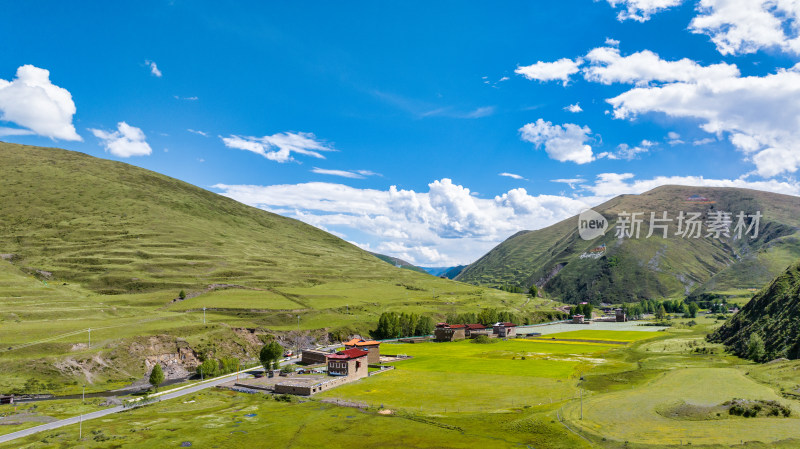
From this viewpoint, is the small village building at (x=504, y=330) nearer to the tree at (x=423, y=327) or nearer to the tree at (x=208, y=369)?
the tree at (x=423, y=327)

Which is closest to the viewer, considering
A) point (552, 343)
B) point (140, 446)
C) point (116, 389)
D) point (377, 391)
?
point (140, 446)

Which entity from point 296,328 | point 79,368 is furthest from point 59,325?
point 296,328

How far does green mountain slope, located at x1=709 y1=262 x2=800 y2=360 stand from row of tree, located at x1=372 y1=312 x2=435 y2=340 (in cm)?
10731

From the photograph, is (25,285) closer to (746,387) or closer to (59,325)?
(59,325)

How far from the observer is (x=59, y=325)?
130875 millimetres

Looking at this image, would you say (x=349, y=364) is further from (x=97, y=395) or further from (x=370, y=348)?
(x=97, y=395)

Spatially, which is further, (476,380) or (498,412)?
(476,380)

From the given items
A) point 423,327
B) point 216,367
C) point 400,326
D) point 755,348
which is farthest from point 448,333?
point 755,348

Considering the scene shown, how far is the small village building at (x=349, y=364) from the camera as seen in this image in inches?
4171

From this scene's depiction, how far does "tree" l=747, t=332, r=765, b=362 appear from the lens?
115706mm

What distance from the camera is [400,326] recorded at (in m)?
192

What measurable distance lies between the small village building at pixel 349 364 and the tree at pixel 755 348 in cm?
10106

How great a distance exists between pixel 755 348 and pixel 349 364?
351 feet

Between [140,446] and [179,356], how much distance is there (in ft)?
228
